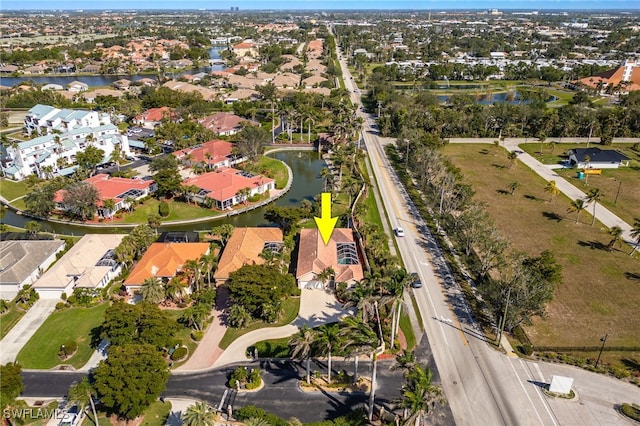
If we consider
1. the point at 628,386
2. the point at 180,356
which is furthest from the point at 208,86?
the point at 628,386

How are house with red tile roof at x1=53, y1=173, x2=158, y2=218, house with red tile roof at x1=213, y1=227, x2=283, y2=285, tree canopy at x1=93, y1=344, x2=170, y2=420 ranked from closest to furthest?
1. tree canopy at x1=93, y1=344, x2=170, y2=420
2. house with red tile roof at x1=213, y1=227, x2=283, y2=285
3. house with red tile roof at x1=53, y1=173, x2=158, y2=218

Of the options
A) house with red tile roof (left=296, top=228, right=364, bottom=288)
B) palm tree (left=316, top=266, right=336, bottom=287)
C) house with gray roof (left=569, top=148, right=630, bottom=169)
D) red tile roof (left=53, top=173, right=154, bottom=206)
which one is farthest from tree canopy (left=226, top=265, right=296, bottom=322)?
house with gray roof (left=569, top=148, right=630, bottom=169)

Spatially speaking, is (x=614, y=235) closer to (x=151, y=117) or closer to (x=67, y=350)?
(x=67, y=350)

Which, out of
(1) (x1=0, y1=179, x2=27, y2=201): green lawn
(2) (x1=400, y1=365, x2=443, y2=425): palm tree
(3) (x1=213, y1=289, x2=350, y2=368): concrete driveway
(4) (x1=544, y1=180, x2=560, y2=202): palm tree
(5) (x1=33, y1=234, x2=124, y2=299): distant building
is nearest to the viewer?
(2) (x1=400, y1=365, x2=443, y2=425): palm tree

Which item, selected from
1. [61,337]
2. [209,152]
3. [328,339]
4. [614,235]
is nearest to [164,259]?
[61,337]

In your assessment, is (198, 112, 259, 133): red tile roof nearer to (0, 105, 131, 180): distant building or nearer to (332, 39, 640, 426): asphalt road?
(0, 105, 131, 180): distant building

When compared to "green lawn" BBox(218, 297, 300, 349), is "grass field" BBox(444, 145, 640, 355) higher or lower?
higher
